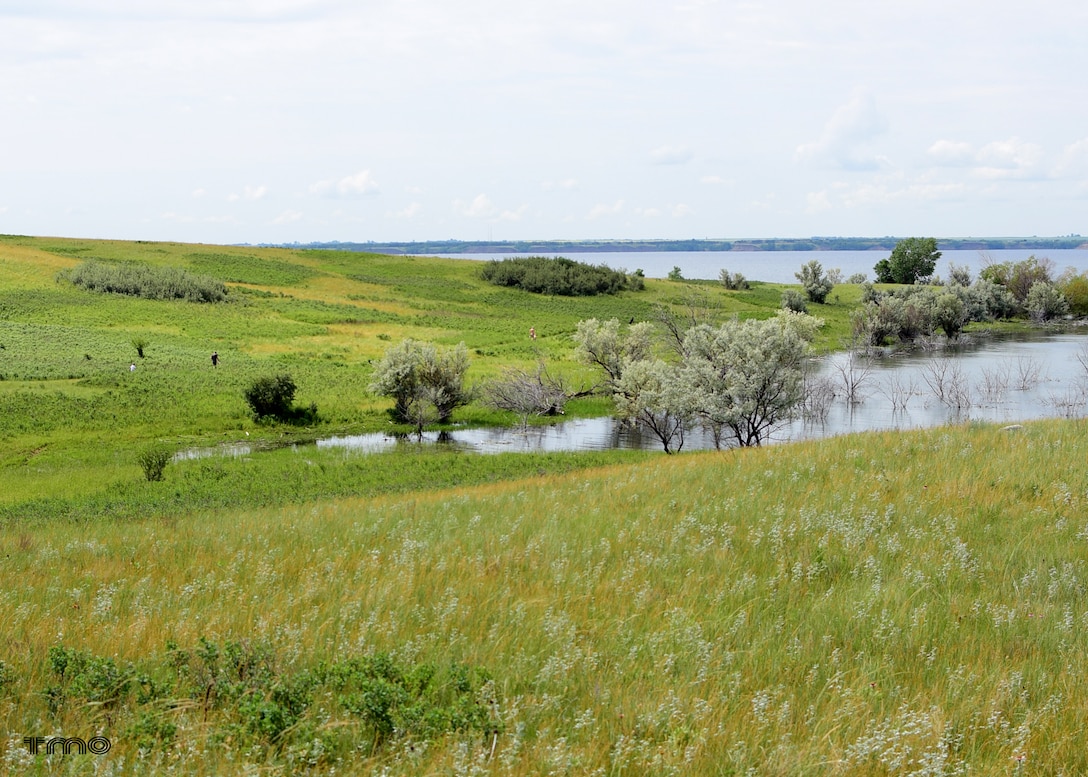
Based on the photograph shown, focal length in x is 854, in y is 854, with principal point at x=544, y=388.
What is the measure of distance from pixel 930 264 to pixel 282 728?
121087 millimetres

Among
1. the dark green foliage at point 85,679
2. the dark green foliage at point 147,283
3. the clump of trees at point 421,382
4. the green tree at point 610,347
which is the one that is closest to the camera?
the dark green foliage at point 85,679

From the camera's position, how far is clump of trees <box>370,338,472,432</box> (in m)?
35.7

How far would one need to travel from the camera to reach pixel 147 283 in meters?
73.9

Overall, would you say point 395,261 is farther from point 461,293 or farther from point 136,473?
point 136,473

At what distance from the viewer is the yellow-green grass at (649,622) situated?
156 inches

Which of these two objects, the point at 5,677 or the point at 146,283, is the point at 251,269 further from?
the point at 5,677

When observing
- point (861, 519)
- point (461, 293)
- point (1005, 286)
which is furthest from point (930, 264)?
point (861, 519)

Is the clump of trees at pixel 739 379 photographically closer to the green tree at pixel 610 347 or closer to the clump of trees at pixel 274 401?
the green tree at pixel 610 347

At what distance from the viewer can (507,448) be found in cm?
3100

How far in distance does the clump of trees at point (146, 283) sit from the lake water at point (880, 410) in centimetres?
4648

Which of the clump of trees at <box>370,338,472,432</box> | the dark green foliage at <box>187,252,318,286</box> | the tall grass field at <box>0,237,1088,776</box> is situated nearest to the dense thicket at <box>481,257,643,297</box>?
the dark green foliage at <box>187,252,318,286</box>

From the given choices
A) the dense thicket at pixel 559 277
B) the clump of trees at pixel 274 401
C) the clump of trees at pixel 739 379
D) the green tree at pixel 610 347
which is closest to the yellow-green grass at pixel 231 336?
the clump of trees at pixel 274 401

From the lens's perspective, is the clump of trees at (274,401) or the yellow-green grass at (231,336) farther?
the clump of trees at (274,401)

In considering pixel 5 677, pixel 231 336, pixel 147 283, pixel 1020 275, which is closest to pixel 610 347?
pixel 231 336
